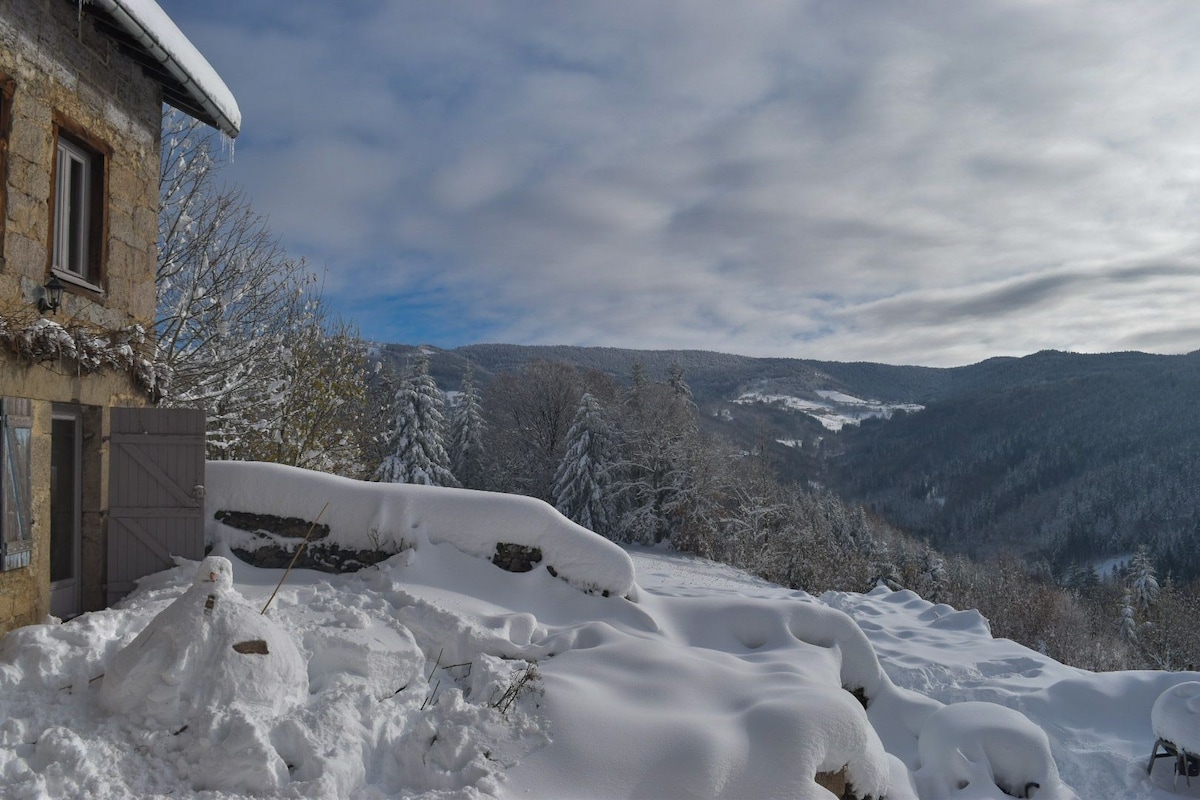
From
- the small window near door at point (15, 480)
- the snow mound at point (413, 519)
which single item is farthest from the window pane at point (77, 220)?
the snow mound at point (413, 519)

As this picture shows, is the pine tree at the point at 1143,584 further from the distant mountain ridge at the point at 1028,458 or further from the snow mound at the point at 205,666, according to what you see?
the snow mound at the point at 205,666

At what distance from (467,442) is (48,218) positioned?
93.6 feet

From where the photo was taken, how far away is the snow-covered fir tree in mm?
27531

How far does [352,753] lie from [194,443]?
4079 mm

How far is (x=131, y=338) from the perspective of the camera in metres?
6.67

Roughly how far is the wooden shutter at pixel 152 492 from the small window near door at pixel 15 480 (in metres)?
1.09

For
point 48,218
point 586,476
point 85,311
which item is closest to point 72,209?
point 48,218

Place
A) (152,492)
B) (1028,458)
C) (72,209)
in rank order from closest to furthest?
(72,209), (152,492), (1028,458)

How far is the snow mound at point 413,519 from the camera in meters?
7.07

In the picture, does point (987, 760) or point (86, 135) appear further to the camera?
point (86, 135)

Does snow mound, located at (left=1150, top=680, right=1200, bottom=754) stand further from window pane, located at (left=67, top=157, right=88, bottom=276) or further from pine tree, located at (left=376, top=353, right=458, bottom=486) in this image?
pine tree, located at (left=376, top=353, right=458, bottom=486)

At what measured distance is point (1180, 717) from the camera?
6578mm

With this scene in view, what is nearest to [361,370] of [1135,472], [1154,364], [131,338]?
[131,338]

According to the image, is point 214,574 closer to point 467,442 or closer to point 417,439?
point 417,439
